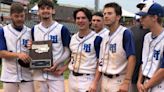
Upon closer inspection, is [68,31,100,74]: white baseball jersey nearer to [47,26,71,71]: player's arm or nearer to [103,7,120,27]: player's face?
[47,26,71,71]: player's arm

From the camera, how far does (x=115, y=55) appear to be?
199 inches

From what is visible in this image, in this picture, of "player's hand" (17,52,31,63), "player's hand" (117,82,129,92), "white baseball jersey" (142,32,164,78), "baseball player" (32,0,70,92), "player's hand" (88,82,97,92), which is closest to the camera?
"white baseball jersey" (142,32,164,78)

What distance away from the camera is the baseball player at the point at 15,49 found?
568 cm

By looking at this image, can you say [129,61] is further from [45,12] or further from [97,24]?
[97,24]

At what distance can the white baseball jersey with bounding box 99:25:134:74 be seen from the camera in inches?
198

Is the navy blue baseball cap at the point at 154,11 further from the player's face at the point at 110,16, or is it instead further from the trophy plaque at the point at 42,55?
the trophy plaque at the point at 42,55

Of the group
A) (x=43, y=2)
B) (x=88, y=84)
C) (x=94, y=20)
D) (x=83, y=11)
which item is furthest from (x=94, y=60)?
(x=94, y=20)

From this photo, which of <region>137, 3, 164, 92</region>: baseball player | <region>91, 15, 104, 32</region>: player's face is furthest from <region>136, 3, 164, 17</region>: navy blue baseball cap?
<region>91, 15, 104, 32</region>: player's face

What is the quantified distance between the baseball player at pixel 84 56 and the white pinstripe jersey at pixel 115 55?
0.26 metres

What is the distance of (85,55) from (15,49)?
109 centimetres

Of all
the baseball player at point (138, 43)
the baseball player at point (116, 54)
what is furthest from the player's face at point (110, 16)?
the baseball player at point (138, 43)

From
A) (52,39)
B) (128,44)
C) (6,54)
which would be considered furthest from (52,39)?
(128,44)

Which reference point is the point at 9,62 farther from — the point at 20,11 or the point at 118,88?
the point at 118,88

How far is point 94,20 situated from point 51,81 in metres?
1.88
